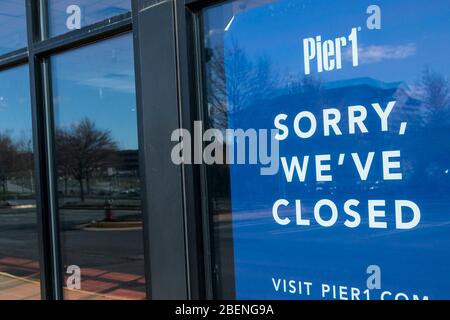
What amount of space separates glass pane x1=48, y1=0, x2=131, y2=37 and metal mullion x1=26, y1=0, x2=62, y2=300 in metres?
0.17

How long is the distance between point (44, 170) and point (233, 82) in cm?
173

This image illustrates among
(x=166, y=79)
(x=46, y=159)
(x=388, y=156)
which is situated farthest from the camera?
(x=46, y=159)

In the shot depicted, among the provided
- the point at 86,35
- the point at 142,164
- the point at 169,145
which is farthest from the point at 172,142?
the point at 86,35

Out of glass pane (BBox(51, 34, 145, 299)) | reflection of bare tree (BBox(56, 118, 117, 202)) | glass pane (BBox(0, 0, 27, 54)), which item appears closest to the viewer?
glass pane (BBox(51, 34, 145, 299))

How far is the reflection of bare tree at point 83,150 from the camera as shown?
369cm

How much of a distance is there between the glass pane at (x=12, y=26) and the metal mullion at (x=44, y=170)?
6.3 inches

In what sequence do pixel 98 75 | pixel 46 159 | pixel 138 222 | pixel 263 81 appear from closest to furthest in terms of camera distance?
pixel 263 81 < pixel 138 222 < pixel 98 75 < pixel 46 159

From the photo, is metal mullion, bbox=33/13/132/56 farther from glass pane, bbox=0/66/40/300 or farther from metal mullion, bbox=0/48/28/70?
glass pane, bbox=0/66/40/300

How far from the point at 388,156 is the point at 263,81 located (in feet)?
2.47

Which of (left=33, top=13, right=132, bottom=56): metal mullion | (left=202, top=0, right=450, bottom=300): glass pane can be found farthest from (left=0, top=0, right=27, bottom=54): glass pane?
(left=202, top=0, right=450, bottom=300): glass pane

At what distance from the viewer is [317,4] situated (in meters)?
2.60

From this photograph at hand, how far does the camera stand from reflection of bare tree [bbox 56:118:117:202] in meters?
3.69
